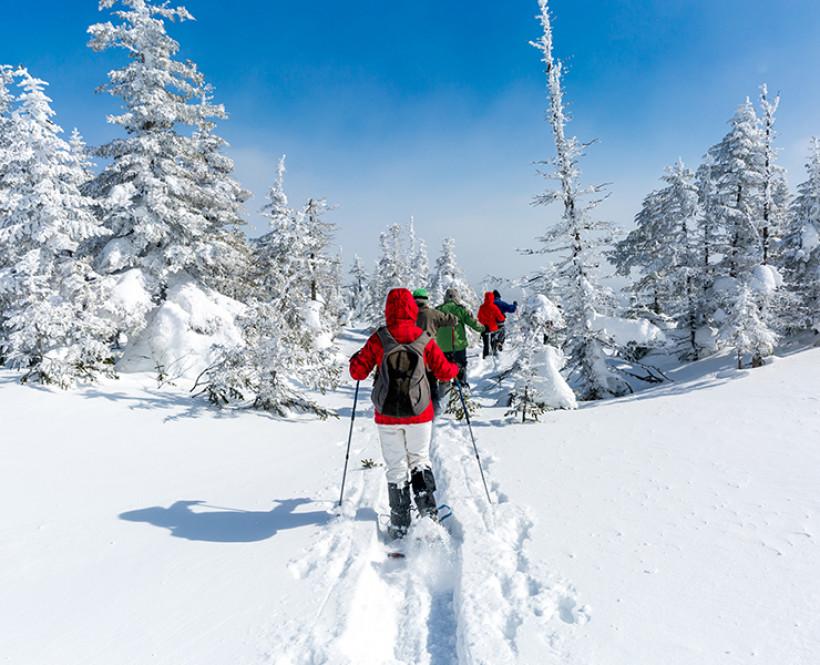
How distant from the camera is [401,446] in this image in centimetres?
418

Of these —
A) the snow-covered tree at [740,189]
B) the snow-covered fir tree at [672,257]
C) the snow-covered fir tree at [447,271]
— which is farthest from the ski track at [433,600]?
the snow-covered fir tree at [447,271]

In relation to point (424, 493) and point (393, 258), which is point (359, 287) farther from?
point (424, 493)

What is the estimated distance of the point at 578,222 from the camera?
45.5 ft

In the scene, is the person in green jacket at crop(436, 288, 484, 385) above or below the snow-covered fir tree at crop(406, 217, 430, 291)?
below

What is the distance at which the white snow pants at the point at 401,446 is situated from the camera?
4145 mm

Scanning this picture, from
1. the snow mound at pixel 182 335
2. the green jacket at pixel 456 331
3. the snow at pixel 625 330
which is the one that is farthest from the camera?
the snow at pixel 625 330

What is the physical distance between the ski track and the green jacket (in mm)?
4170

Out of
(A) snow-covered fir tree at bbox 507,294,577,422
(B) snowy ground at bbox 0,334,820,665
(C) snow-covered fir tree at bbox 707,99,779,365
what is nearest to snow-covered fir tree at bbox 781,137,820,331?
(C) snow-covered fir tree at bbox 707,99,779,365

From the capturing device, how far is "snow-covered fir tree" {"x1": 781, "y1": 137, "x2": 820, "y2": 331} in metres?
18.5

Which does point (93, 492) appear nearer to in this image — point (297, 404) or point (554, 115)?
point (297, 404)

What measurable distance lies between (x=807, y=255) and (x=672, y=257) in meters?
5.62

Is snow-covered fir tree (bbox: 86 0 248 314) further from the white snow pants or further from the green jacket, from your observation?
the white snow pants

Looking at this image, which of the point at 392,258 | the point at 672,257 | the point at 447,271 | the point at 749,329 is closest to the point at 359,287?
the point at 392,258

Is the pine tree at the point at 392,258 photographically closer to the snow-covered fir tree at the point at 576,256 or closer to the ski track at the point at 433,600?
the snow-covered fir tree at the point at 576,256
